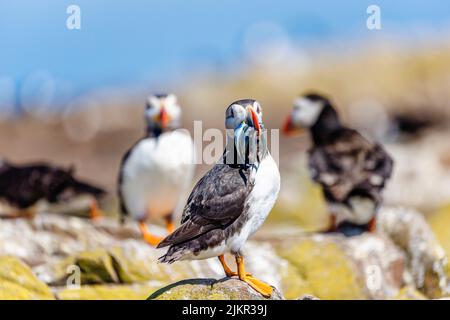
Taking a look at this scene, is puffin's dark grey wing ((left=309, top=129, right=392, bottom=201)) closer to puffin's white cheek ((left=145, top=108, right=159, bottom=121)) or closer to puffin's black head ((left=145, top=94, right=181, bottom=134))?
puffin's black head ((left=145, top=94, right=181, bottom=134))

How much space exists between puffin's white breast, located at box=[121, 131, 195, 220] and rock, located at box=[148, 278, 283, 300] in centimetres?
361

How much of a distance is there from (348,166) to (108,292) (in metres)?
3.38

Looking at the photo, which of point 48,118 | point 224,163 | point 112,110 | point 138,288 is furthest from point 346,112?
point 224,163

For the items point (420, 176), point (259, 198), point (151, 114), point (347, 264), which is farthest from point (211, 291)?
point (420, 176)

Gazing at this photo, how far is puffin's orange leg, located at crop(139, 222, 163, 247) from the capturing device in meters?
9.35

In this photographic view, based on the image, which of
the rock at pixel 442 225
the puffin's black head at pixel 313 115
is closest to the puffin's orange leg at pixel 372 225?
the rock at pixel 442 225

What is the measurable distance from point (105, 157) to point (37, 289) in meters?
10.3

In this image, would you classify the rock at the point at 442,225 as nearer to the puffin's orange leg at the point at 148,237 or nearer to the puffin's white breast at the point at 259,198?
the puffin's orange leg at the point at 148,237

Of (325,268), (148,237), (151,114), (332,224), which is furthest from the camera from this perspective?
(151,114)

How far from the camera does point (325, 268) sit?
8.70 meters

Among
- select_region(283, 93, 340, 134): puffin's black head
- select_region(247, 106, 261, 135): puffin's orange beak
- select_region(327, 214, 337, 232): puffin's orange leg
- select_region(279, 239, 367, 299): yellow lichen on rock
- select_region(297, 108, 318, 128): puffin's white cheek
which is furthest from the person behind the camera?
select_region(297, 108, 318, 128): puffin's white cheek

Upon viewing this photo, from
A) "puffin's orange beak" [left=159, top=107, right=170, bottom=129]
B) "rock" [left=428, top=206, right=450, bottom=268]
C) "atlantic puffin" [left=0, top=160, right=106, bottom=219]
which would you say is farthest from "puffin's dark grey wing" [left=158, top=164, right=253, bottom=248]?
"atlantic puffin" [left=0, top=160, right=106, bottom=219]

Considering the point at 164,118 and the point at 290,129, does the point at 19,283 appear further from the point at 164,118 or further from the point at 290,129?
the point at 290,129

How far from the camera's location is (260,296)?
6395 mm
